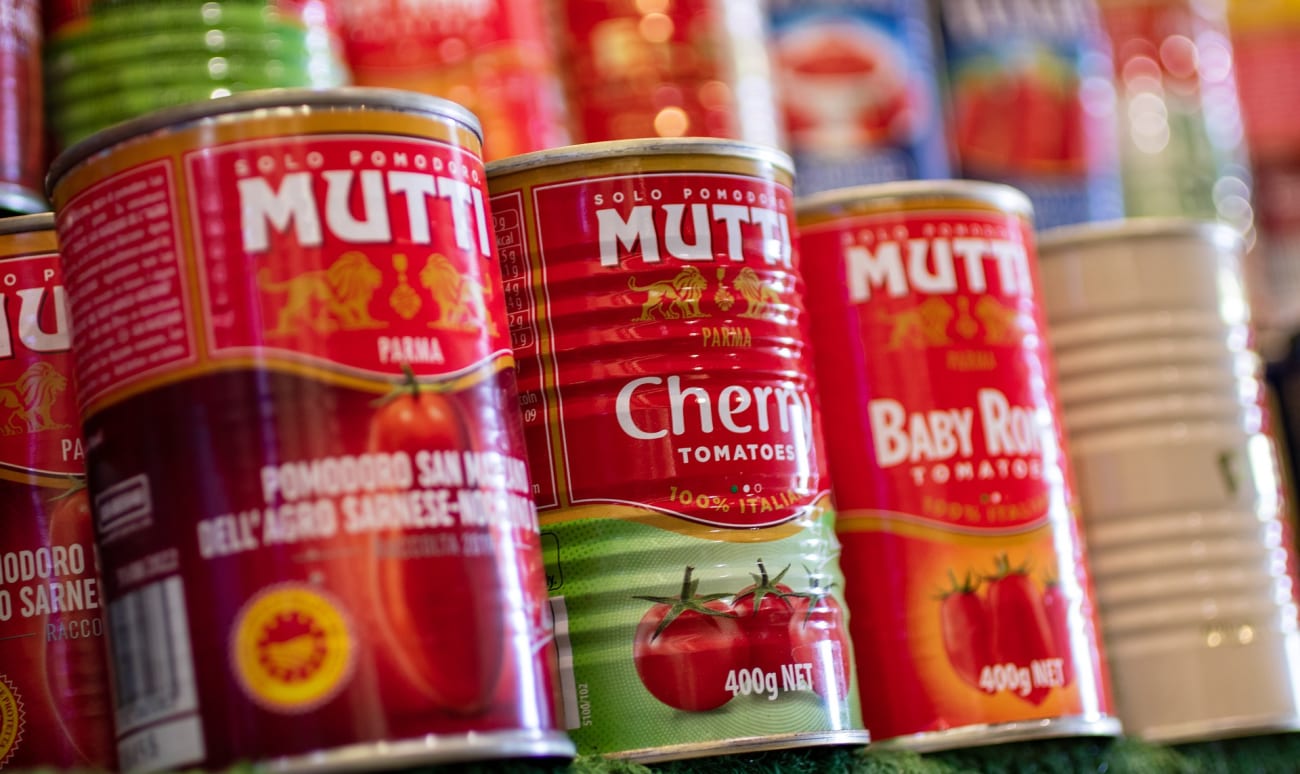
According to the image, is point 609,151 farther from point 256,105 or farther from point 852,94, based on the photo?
point 852,94

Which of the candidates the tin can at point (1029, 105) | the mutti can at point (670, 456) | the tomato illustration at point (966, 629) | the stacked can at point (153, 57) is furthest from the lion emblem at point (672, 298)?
the tin can at point (1029, 105)

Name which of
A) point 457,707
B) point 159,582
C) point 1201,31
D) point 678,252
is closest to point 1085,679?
point 678,252

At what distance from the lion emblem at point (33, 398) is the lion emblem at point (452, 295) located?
28 centimetres

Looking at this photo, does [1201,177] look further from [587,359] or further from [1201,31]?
[587,359]

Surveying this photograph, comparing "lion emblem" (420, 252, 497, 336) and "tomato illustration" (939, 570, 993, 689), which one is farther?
"tomato illustration" (939, 570, 993, 689)

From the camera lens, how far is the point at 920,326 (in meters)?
1.27

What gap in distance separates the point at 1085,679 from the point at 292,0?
0.80 metres

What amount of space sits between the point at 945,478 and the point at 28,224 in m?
0.63

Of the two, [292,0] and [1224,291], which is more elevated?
[292,0]

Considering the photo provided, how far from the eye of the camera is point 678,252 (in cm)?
112

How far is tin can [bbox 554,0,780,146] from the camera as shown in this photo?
1676 millimetres

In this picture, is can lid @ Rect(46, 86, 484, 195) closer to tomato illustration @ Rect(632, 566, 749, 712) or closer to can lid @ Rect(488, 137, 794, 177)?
can lid @ Rect(488, 137, 794, 177)

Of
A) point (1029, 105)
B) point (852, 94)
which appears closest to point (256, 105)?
point (852, 94)

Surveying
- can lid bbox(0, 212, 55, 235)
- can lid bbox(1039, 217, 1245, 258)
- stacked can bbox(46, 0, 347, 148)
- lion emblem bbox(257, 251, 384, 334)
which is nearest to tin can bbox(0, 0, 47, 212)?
stacked can bbox(46, 0, 347, 148)
